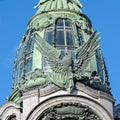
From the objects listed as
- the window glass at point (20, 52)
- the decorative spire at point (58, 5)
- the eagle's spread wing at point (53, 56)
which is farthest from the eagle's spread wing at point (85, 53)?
the window glass at point (20, 52)

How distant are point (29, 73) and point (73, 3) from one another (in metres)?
9.17

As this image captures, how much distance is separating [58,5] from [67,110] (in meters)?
11.8

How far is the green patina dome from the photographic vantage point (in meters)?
44.6

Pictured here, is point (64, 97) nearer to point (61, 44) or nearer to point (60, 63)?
point (60, 63)

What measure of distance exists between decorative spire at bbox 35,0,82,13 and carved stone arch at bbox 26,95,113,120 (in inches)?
412

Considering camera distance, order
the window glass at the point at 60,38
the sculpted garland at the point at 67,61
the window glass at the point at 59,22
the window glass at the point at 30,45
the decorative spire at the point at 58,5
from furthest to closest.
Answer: the decorative spire at the point at 58,5
the window glass at the point at 59,22
the window glass at the point at 30,45
the window glass at the point at 60,38
the sculpted garland at the point at 67,61

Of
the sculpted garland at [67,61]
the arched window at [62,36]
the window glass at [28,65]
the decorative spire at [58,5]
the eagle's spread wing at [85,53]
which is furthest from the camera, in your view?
the decorative spire at [58,5]

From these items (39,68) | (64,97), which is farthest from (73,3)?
(64,97)

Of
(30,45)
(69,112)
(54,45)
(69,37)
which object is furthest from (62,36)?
(69,112)

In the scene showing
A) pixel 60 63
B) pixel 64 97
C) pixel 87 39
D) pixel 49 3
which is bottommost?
pixel 64 97

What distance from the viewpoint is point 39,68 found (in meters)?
45.8

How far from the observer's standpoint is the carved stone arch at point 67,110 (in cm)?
4222

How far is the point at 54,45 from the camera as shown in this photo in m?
47.0

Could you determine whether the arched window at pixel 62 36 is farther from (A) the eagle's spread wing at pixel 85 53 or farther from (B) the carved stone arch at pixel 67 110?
(B) the carved stone arch at pixel 67 110
